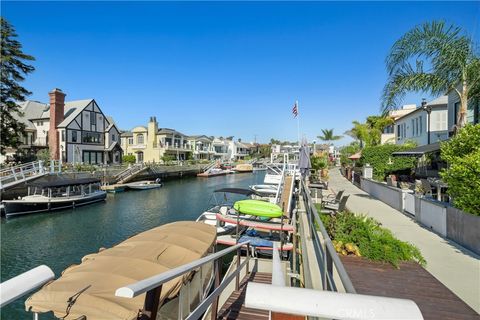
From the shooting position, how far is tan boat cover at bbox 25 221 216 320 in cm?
427

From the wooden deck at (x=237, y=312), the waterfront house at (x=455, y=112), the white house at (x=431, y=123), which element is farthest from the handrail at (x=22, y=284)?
the white house at (x=431, y=123)

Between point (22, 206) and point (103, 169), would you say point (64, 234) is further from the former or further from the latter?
point (103, 169)

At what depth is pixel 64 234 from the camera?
60.6 ft

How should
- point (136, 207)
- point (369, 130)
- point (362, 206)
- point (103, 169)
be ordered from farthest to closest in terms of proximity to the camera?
point (369, 130) → point (103, 169) → point (136, 207) → point (362, 206)

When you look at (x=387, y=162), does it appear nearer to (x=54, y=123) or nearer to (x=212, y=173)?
(x=212, y=173)

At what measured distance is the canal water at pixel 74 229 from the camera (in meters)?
13.7

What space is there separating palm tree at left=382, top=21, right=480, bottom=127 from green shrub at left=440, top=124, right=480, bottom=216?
10.4ft

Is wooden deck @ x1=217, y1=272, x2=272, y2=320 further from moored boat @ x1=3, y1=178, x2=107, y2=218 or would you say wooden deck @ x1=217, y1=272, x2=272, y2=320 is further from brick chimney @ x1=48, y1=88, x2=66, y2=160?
brick chimney @ x1=48, y1=88, x2=66, y2=160

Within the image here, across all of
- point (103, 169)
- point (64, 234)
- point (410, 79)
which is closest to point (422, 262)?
point (410, 79)

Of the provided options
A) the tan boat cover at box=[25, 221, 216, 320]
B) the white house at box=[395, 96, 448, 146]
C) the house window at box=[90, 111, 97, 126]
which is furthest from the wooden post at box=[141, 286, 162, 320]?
the house window at box=[90, 111, 97, 126]

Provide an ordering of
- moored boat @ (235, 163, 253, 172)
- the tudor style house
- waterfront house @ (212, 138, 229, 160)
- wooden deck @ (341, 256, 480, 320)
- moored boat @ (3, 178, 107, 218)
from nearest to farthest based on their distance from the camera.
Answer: wooden deck @ (341, 256, 480, 320)
moored boat @ (3, 178, 107, 218)
the tudor style house
moored boat @ (235, 163, 253, 172)
waterfront house @ (212, 138, 229, 160)

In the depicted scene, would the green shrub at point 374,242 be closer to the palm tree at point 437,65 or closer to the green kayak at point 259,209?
the green kayak at point 259,209

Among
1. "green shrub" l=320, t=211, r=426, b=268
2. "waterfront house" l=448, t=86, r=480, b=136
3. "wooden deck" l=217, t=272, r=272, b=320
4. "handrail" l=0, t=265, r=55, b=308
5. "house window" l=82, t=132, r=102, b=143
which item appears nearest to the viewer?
"handrail" l=0, t=265, r=55, b=308

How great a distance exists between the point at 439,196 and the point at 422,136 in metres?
19.8
